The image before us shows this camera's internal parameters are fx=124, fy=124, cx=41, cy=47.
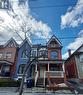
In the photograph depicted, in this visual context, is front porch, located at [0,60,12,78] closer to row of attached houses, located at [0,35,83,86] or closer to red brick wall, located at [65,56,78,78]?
row of attached houses, located at [0,35,83,86]

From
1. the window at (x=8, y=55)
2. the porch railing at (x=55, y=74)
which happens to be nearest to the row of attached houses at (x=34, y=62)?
the window at (x=8, y=55)

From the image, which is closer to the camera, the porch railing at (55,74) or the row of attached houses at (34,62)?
the porch railing at (55,74)

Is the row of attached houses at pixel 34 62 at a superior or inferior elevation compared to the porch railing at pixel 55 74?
superior

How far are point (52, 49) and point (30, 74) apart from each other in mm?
6669

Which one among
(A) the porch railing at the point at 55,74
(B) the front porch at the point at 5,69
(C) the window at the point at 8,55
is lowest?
(A) the porch railing at the point at 55,74

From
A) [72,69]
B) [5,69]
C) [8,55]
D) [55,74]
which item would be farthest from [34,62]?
[72,69]

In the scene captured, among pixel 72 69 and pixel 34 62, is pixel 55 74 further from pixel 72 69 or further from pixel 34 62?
pixel 72 69

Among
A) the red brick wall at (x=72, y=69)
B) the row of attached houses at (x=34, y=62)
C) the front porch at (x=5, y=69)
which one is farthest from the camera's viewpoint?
the front porch at (x=5, y=69)

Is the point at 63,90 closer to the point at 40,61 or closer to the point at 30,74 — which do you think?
the point at 40,61

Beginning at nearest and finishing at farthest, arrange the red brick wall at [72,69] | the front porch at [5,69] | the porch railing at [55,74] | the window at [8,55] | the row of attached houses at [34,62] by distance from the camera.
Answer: the porch railing at [55,74] < the row of attached houses at [34,62] < the red brick wall at [72,69] < the front porch at [5,69] < the window at [8,55]

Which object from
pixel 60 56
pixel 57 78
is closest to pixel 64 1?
pixel 57 78

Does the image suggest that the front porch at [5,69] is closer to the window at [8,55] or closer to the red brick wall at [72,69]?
the window at [8,55]

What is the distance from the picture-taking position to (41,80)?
19.9 metres

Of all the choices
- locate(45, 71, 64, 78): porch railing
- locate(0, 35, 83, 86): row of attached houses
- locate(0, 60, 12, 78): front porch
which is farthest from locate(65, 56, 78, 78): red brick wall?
locate(0, 60, 12, 78): front porch
